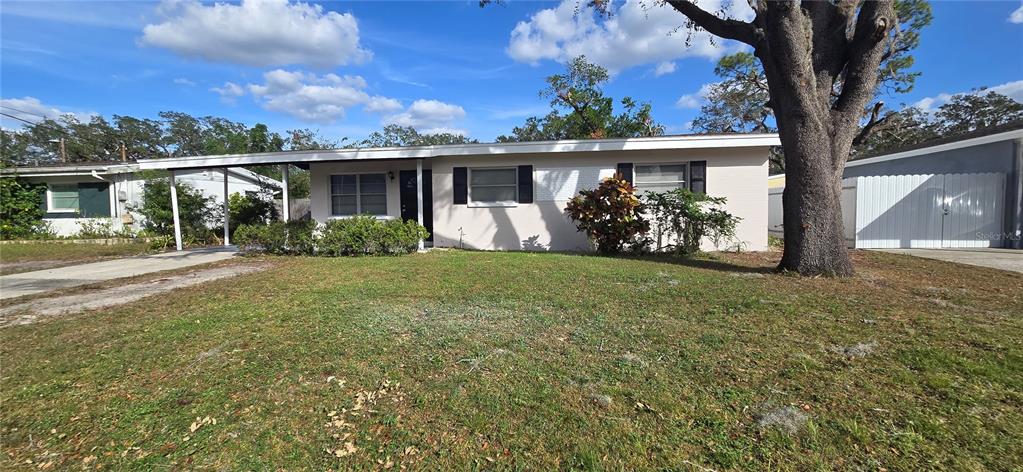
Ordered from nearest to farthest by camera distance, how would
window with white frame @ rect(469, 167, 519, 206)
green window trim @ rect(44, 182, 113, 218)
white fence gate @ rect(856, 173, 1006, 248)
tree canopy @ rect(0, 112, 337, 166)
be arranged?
1. white fence gate @ rect(856, 173, 1006, 248)
2. window with white frame @ rect(469, 167, 519, 206)
3. green window trim @ rect(44, 182, 113, 218)
4. tree canopy @ rect(0, 112, 337, 166)

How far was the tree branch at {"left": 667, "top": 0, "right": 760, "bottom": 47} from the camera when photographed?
21.6ft

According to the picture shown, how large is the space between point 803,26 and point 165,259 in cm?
1262

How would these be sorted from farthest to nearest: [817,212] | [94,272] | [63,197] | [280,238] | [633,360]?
[63,197] → [280,238] → [94,272] → [817,212] → [633,360]

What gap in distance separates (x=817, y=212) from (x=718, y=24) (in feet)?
10.8

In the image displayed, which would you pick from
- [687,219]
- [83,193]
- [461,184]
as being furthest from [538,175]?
[83,193]

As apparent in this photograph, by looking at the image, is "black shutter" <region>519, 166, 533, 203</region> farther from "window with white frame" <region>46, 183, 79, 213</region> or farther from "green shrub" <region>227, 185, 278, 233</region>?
"window with white frame" <region>46, 183, 79, 213</region>

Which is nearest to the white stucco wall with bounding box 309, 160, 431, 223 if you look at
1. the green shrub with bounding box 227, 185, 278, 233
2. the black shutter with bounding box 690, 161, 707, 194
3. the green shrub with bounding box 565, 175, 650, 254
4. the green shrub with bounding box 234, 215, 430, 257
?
the green shrub with bounding box 234, 215, 430, 257

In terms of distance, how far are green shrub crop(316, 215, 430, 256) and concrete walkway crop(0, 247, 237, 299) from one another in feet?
7.71

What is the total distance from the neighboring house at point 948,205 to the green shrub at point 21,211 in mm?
24634

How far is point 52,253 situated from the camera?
11.4 metres

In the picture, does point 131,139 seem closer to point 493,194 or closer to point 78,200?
point 78,200

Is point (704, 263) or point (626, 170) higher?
point (626, 170)

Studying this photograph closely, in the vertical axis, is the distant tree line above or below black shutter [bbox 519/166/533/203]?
above

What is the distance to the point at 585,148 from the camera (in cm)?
993
